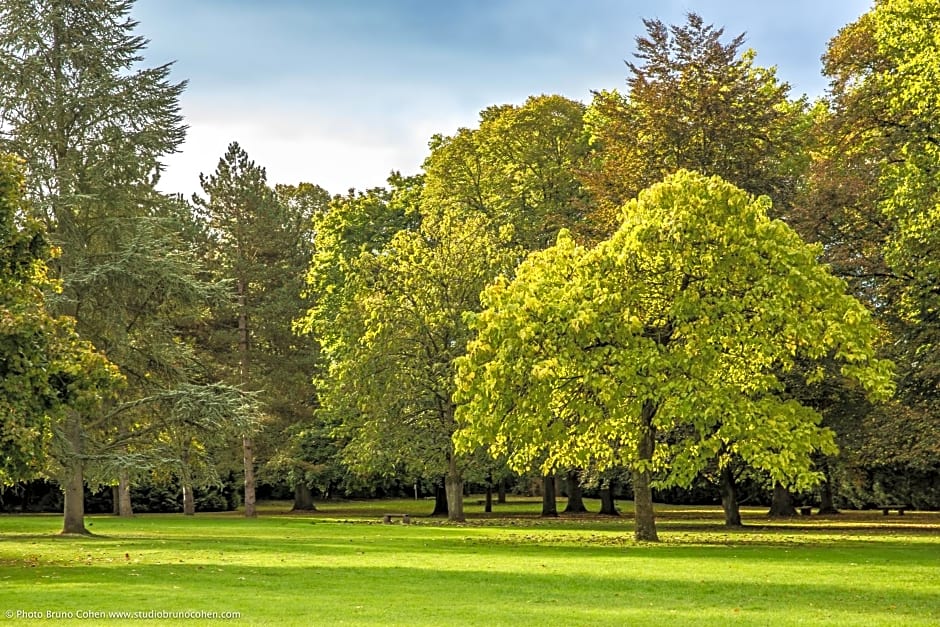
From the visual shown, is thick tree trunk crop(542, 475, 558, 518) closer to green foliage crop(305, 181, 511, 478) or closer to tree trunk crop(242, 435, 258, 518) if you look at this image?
green foliage crop(305, 181, 511, 478)

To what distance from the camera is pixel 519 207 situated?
49.7 m

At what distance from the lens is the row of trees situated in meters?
26.5

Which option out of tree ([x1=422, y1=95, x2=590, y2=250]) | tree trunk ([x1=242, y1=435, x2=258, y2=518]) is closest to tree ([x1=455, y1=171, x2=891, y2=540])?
tree ([x1=422, y1=95, x2=590, y2=250])

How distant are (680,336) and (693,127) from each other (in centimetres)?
1083

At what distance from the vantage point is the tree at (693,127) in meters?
35.6

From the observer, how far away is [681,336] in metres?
27.4

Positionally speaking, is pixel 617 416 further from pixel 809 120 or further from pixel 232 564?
pixel 809 120

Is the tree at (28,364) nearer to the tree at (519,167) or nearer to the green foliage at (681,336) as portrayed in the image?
the green foliage at (681,336)

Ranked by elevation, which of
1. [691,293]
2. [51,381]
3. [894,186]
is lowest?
[51,381]

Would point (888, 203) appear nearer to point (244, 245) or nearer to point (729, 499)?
point (729, 499)

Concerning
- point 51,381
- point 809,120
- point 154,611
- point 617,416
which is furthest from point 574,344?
point 809,120

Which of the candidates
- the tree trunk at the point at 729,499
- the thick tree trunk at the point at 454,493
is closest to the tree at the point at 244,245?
the thick tree trunk at the point at 454,493

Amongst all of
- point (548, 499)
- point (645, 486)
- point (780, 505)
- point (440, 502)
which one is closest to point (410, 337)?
point (548, 499)

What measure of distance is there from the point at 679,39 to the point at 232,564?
24043 mm
